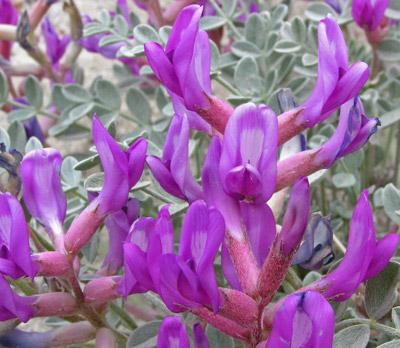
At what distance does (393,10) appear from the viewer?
53.6 inches

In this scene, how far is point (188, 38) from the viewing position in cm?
76

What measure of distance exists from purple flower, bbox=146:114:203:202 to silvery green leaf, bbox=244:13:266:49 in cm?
65

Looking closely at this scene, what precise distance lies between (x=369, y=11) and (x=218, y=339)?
58 cm

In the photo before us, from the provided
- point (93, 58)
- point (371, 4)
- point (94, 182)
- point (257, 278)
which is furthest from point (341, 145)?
point (93, 58)

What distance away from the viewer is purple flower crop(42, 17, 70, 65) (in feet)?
5.53

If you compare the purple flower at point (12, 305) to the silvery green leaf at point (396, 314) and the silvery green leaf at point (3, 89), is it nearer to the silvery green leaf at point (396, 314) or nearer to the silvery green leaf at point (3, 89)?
the silvery green leaf at point (396, 314)

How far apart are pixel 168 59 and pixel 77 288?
256 mm

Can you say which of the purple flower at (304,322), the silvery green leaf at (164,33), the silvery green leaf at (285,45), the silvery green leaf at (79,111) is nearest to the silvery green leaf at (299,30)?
the silvery green leaf at (285,45)

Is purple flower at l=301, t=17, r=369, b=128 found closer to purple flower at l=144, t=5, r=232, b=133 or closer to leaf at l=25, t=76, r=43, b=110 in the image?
purple flower at l=144, t=5, r=232, b=133

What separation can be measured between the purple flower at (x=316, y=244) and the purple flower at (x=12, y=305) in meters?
0.29

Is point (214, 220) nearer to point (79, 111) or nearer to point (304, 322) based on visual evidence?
point (304, 322)

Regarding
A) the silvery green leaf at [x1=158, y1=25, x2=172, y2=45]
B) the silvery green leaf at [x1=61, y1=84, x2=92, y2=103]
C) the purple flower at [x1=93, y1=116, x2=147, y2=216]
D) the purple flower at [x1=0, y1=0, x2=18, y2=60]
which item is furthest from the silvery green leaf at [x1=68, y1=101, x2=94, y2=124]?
the purple flower at [x1=93, y1=116, x2=147, y2=216]

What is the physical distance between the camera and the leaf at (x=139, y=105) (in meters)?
Result: 1.43

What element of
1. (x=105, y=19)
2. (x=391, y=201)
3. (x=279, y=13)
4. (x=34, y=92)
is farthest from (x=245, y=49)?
(x=391, y=201)
